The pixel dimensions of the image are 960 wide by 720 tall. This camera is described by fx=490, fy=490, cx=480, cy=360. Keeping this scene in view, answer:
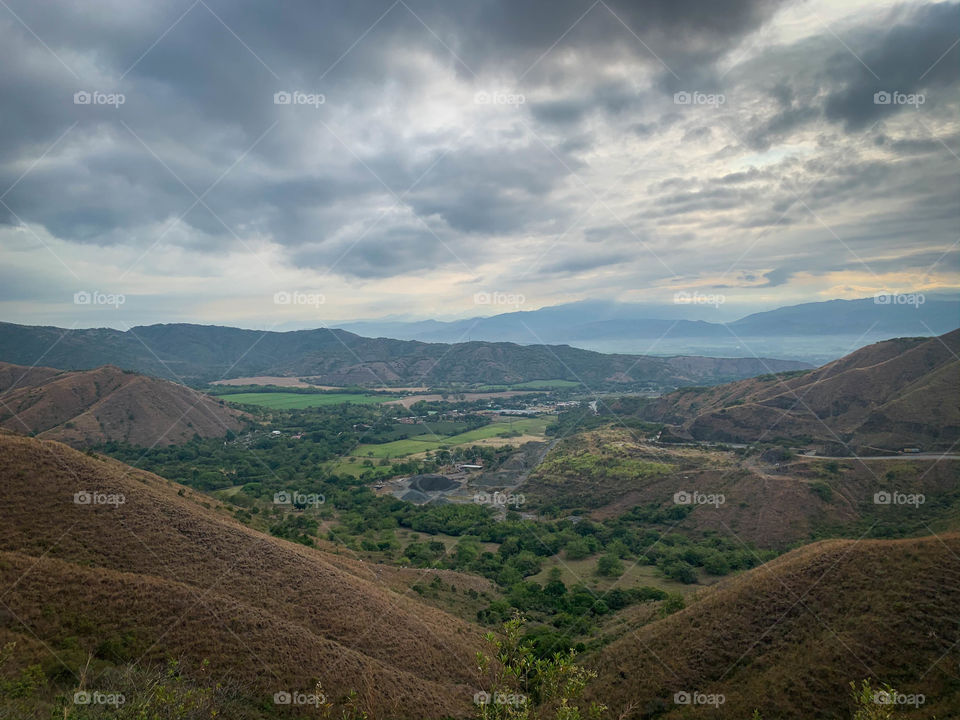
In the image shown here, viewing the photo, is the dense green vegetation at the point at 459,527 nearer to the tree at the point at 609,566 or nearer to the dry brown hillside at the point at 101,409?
the tree at the point at 609,566

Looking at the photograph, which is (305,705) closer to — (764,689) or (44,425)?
(764,689)

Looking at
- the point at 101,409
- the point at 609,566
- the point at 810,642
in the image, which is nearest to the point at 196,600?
the point at 810,642

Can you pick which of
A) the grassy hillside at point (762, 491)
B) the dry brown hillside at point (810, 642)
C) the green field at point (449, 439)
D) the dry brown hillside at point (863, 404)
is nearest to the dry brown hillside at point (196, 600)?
the dry brown hillside at point (810, 642)

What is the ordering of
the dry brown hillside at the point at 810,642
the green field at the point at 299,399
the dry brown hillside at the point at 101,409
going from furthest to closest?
the green field at the point at 299,399 → the dry brown hillside at the point at 101,409 → the dry brown hillside at the point at 810,642

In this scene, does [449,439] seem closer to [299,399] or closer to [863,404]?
[863,404]

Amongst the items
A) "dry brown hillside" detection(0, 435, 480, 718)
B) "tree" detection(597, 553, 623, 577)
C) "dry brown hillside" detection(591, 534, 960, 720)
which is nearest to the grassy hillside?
"tree" detection(597, 553, 623, 577)

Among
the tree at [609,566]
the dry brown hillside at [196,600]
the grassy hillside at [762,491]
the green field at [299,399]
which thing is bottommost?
the tree at [609,566]
